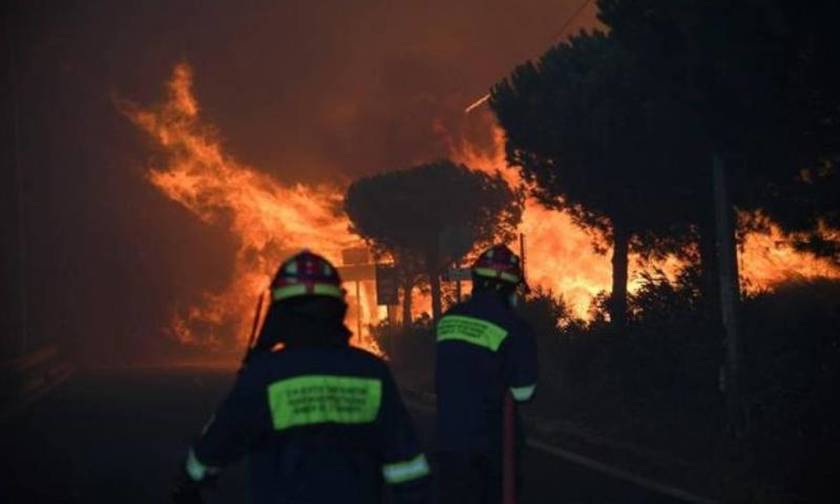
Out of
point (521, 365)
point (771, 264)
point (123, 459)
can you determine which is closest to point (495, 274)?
point (521, 365)

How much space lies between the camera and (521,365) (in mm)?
6414

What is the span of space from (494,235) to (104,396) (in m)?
20.1

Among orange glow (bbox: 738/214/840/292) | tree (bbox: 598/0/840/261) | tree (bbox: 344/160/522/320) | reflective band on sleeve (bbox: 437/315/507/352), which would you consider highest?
tree (bbox: 344/160/522/320)

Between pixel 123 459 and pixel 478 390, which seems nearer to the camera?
pixel 478 390

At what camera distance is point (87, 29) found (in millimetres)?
80375

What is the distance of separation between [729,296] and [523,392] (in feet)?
22.9

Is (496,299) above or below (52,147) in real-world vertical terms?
below

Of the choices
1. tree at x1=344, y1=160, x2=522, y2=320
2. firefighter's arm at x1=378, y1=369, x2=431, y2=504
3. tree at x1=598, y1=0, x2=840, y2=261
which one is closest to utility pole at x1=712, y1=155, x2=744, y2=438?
tree at x1=598, y1=0, x2=840, y2=261

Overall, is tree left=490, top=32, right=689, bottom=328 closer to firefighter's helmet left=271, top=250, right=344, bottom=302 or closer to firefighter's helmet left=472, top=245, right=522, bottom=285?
firefighter's helmet left=472, top=245, right=522, bottom=285

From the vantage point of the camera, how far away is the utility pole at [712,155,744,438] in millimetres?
12516

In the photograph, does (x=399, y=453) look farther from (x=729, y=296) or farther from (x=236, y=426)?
(x=729, y=296)

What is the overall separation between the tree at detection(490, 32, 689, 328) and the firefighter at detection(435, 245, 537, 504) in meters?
9.55

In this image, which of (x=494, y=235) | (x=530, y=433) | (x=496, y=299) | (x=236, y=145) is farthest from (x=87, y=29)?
(x=496, y=299)

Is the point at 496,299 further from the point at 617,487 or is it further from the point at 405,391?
the point at 405,391
